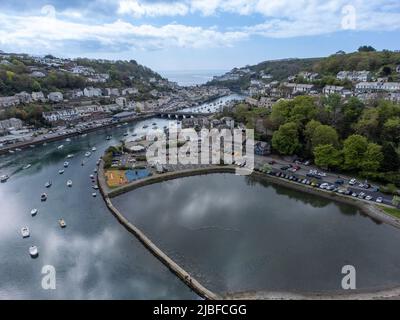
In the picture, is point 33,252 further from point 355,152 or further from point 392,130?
point 392,130

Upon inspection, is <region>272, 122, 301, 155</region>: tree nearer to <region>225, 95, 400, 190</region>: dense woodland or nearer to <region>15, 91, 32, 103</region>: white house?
<region>225, 95, 400, 190</region>: dense woodland

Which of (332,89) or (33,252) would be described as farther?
(332,89)

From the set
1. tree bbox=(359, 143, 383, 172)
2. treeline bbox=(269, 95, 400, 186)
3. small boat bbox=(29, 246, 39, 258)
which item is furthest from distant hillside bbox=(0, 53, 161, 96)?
tree bbox=(359, 143, 383, 172)

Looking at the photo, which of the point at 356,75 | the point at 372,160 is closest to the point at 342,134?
the point at 372,160
